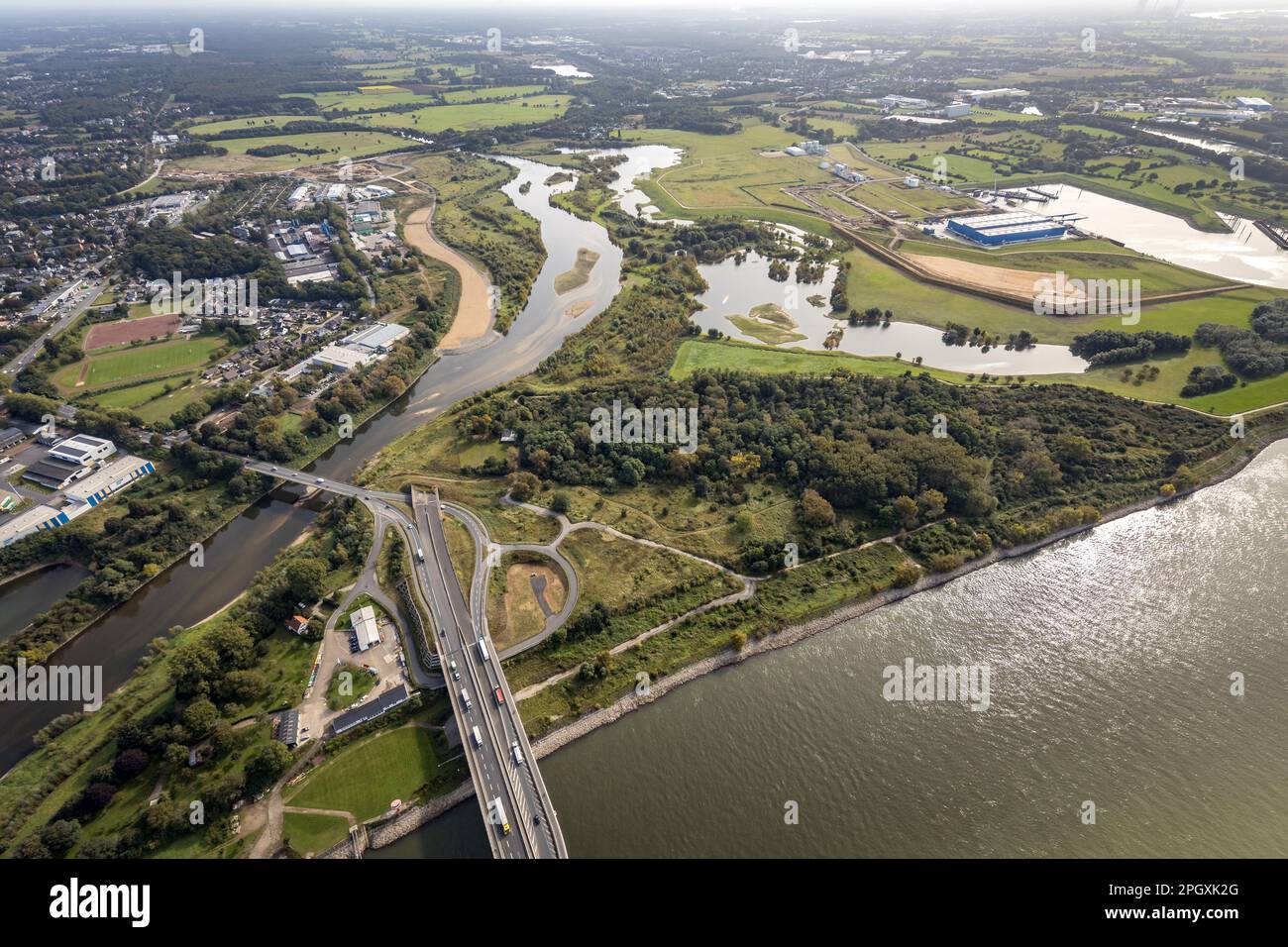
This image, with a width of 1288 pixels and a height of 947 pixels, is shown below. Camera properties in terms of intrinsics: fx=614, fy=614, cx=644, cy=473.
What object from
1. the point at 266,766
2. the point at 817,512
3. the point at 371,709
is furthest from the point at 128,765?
the point at 817,512

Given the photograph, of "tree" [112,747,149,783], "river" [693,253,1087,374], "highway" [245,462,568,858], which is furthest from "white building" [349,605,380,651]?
"river" [693,253,1087,374]

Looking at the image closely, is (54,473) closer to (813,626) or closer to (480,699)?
(480,699)

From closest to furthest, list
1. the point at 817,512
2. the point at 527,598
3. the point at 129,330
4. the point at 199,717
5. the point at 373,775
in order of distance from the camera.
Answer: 1. the point at 373,775
2. the point at 199,717
3. the point at 527,598
4. the point at 817,512
5. the point at 129,330

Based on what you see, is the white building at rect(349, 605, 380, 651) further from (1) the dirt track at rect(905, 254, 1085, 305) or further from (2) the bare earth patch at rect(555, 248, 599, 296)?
(1) the dirt track at rect(905, 254, 1085, 305)

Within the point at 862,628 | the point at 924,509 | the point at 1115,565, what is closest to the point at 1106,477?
the point at 1115,565

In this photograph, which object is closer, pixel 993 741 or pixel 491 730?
pixel 491 730

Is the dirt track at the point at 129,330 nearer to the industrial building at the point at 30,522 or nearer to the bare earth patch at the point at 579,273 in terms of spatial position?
the industrial building at the point at 30,522

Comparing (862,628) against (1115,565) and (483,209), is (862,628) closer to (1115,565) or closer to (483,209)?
(1115,565)

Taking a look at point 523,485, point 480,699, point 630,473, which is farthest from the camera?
point 630,473
